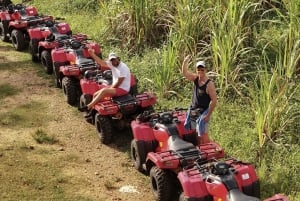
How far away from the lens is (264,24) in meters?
8.92

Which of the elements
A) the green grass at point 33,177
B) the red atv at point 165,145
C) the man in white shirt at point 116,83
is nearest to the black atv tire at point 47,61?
the man in white shirt at point 116,83

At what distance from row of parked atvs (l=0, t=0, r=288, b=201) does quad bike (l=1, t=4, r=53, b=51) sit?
442 mm

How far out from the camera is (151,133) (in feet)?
22.2

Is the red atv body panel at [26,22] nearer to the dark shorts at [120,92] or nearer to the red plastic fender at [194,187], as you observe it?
the dark shorts at [120,92]

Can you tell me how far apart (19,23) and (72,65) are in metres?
3.17

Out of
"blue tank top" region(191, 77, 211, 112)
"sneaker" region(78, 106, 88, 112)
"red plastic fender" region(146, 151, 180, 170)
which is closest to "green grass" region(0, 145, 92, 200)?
"red plastic fender" region(146, 151, 180, 170)

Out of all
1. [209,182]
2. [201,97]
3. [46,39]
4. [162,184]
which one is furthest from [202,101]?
[46,39]

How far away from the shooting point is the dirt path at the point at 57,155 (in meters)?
6.47

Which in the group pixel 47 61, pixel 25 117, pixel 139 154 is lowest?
pixel 25 117

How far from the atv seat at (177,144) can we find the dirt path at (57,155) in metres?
0.75

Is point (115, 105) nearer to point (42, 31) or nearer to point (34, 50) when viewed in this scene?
point (42, 31)

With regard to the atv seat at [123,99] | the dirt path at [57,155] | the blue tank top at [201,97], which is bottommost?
the dirt path at [57,155]

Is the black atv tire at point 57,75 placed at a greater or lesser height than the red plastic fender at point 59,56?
Answer: lesser

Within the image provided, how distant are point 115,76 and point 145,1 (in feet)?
8.96
